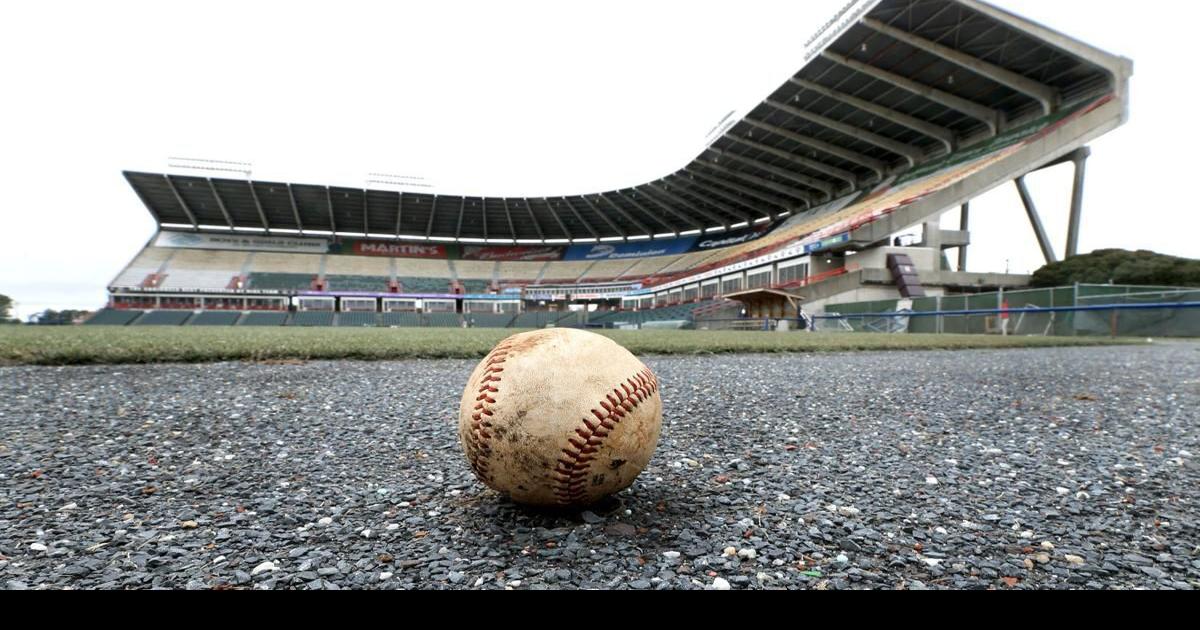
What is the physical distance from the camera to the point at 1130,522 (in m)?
2.12

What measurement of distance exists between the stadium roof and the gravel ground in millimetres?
27299

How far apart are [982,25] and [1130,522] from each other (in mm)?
30773

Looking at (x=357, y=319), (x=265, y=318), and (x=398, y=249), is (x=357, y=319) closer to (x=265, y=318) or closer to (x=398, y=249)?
(x=265, y=318)

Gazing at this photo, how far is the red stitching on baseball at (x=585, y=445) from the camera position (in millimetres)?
2039

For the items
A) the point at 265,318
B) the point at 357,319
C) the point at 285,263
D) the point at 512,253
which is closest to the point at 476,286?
the point at 512,253

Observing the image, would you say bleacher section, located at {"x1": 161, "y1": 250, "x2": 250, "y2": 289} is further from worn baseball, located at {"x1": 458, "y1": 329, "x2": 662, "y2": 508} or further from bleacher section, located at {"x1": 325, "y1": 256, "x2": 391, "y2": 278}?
worn baseball, located at {"x1": 458, "y1": 329, "x2": 662, "y2": 508}

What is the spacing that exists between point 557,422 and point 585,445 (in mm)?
141

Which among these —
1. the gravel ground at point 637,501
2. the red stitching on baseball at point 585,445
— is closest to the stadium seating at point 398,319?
the gravel ground at point 637,501

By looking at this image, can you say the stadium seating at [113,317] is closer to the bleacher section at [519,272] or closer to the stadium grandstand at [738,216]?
the stadium grandstand at [738,216]

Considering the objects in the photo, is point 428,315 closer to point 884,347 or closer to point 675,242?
point 675,242

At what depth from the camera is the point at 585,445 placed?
2.05 metres

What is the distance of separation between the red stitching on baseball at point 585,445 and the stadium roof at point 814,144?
28.8 meters

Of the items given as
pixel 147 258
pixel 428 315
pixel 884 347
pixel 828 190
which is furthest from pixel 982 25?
pixel 147 258

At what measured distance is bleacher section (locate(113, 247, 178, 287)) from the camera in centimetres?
4353
